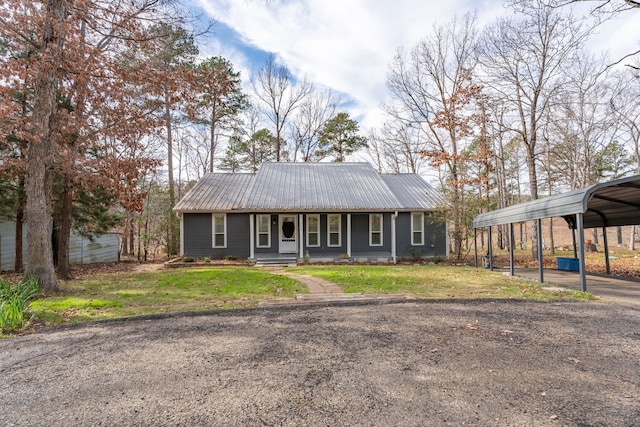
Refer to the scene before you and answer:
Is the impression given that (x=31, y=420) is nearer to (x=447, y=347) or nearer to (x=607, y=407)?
(x=447, y=347)

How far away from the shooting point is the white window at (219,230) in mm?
15797

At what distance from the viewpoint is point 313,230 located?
53.4 ft

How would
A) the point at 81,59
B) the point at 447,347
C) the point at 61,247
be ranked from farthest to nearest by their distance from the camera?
1. the point at 61,247
2. the point at 81,59
3. the point at 447,347

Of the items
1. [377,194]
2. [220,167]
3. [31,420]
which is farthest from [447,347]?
[220,167]

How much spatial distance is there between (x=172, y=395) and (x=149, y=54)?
953 centimetres

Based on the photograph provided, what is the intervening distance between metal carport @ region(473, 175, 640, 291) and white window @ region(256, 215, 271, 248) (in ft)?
31.7

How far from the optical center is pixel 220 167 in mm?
29047

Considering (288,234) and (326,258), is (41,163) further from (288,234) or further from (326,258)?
(326,258)

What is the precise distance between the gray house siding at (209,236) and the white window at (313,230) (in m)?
3.18

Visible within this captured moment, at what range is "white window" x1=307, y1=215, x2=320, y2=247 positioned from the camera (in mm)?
16156

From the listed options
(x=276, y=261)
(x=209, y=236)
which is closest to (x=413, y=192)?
(x=276, y=261)

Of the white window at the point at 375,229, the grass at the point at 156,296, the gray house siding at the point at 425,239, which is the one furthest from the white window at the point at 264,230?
the gray house siding at the point at 425,239

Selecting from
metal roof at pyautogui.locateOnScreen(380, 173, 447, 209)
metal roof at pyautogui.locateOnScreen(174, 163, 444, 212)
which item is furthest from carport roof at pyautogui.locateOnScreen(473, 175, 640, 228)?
metal roof at pyautogui.locateOnScreen(174, 163, 444, 212)

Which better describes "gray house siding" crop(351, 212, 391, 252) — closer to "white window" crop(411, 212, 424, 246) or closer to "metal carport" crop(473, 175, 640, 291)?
"white window" crop(411, 212, 424, 246)
